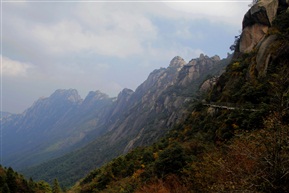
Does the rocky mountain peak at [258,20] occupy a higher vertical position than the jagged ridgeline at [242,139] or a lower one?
higher

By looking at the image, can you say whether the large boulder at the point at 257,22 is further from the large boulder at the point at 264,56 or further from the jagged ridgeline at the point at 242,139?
the large boulder at the point at 264,56

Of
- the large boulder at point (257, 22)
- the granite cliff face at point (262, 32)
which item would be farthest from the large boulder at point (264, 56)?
the large boulder at point (257, 22)

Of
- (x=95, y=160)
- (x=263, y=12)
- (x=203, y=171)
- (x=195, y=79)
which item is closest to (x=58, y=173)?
(x=95, y=160)

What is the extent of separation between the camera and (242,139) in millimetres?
20109

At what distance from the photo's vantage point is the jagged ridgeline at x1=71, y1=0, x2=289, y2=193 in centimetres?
1209

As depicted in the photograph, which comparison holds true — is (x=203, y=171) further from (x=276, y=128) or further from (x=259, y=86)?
(x=259, y=86)

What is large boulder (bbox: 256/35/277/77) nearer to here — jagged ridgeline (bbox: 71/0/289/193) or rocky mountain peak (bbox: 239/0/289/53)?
jagged ridgeline (bbox: 71/0/289/193)

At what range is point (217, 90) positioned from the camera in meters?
55.7

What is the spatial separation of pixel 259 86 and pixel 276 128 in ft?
82.4

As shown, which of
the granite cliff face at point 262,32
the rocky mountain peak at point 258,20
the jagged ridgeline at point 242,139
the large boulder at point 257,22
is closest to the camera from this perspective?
the jagged ridgeline at point 242,139

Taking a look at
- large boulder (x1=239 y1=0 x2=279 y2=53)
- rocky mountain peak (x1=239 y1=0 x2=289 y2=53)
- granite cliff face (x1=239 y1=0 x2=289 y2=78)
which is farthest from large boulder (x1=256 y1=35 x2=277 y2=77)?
large boulder (x1=239 y1=0 x2=279 y2=53)

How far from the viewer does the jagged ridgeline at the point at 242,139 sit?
12.1 metres

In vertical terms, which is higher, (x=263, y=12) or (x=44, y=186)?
(x=263, y=12)

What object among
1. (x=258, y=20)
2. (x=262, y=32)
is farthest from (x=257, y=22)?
(x=262, y=32)
